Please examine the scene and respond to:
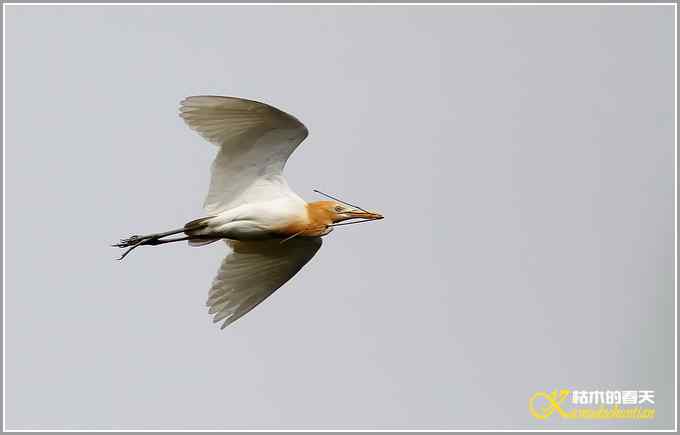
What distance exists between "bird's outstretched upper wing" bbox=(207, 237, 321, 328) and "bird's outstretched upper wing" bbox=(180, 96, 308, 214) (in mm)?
1049

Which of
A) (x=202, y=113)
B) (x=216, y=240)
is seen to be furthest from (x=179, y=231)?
(x=202, y=113)

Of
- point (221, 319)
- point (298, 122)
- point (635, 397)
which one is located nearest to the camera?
point (298, 122)

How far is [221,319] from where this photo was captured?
58.0ft

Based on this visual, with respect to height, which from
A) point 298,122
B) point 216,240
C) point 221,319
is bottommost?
point 221,319

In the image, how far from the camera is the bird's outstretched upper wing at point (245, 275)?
17672 millimetres

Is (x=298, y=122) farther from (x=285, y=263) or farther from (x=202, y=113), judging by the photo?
(x=285, y=263)

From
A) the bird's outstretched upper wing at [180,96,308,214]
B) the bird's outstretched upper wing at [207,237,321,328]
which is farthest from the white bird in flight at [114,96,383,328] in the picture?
the bird's outstretched upper wing at [207,237,321,328]

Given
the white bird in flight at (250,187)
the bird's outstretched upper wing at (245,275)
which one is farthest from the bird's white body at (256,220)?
the bird's outstretched upper wing at (245,275)

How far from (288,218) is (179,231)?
142 centimetres

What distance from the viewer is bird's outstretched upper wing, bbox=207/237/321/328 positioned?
1767cm

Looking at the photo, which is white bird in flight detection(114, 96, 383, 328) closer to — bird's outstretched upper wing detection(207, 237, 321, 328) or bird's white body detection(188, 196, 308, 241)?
bird's white body detection(188, 196, 308, 241)

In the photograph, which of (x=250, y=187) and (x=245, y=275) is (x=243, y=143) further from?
(x=245, y=275)

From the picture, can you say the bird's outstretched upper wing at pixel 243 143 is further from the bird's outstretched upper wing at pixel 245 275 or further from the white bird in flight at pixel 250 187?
the bird's outstretched upper wing at pixel 245 275

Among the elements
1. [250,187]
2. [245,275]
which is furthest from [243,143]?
[245,275]
